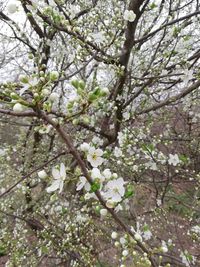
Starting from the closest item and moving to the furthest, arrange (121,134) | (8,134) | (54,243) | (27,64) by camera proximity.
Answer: (121,134) < (54,243) < (27,64) < (8,134)

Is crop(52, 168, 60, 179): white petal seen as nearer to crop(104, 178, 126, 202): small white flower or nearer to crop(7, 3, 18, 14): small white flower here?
crop(104, 178, 126, 202): small white flower

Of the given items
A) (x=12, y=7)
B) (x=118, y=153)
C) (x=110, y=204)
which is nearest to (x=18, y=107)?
(x=110, y=204)

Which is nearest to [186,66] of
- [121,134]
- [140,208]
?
[121,134]

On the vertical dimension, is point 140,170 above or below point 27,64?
below

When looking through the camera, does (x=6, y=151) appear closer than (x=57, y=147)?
Yes

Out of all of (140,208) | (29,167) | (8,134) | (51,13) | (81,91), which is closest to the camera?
(81,91)

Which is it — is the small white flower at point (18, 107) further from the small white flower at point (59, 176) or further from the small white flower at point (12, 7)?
the small white flower at point (12, 7)

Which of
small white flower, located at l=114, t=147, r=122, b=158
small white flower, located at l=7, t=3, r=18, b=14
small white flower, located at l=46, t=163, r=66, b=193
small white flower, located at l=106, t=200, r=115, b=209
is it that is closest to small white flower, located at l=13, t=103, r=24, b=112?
small white flower, located at l=46, t=163, r=66, b=193

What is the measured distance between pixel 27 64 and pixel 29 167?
1.96 m

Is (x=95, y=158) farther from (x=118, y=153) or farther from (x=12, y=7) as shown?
(x=118, y=153)

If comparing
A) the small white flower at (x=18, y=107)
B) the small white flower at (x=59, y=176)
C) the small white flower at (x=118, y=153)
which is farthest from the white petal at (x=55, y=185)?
the small white flower at (x=118, y=153)

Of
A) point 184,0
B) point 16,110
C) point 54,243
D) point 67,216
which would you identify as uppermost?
point 184,0

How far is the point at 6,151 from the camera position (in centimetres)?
568

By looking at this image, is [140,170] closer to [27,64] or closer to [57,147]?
[57,147]
